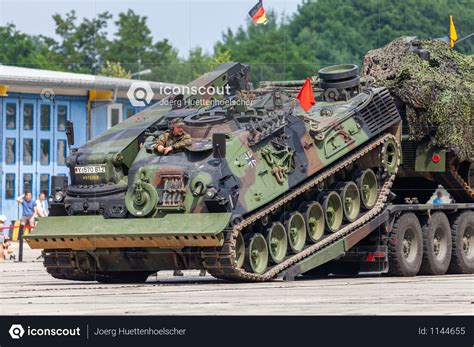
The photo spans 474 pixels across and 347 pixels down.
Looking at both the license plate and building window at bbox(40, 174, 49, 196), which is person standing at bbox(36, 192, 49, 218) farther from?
the license plate

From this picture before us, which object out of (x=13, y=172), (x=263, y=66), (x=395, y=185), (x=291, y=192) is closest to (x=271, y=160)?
(x=291, y=192)

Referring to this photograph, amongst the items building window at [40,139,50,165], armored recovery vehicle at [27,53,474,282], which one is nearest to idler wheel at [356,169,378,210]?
armored recovery vehicle at [27,53,474,282]

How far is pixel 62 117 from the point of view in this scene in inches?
1839

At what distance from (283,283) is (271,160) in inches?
94.3

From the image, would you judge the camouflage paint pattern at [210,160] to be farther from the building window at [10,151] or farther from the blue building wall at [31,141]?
the building window at [10,151]

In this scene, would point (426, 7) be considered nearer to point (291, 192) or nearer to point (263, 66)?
point (263, 66)

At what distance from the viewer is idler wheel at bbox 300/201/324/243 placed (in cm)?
2948

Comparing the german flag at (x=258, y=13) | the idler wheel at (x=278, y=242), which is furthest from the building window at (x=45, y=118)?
the idler wheel at (x=278, y=242)

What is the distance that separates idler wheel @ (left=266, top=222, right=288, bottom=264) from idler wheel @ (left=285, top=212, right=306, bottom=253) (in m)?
0.17

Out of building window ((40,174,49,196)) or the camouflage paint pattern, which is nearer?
the camouflage paint pattern

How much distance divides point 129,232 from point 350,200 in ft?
18.5

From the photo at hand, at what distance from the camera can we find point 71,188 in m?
29.0

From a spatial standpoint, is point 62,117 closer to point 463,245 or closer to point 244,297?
point 463,245

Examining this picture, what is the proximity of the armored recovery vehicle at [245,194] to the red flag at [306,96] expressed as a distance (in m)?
0.21
